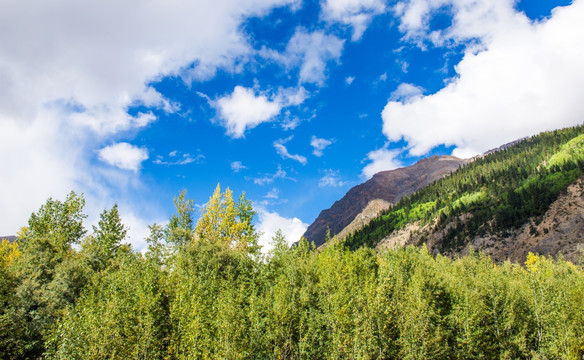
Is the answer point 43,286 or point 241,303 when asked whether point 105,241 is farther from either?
point 241,303

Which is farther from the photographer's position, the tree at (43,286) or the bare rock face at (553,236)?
the bare rock face at (553,236)

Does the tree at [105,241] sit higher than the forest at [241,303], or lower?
higher

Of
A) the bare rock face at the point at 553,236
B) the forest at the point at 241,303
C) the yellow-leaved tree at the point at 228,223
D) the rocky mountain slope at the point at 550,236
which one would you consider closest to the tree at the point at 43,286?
the forest at the point at 241,303

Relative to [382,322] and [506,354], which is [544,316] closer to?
[506,354]

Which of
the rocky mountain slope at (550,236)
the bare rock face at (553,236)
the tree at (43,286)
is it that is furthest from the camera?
the rocky mountain slope at (550,236)

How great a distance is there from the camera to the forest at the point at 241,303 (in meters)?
25.4

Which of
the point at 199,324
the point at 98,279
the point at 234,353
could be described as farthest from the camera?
the point at 98,279

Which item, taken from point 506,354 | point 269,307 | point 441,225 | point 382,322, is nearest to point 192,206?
point 269,307

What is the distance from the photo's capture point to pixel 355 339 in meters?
24.3

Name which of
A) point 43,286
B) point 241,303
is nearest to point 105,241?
point 43,286

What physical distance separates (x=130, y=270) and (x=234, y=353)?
612 inches

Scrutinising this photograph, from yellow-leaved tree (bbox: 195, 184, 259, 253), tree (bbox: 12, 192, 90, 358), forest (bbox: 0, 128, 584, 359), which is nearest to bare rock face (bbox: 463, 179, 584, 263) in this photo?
forest (bbox: 0, 128, 584, 359)

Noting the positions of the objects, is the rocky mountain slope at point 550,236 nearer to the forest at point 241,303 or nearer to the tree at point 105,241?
the forest at point 241,303

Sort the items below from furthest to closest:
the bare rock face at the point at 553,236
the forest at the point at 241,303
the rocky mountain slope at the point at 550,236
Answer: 1. the rocky mountain slope at the point at 550,236
2. the bare rock face at the point at 553,236
3. the forest at the point at 241,303
